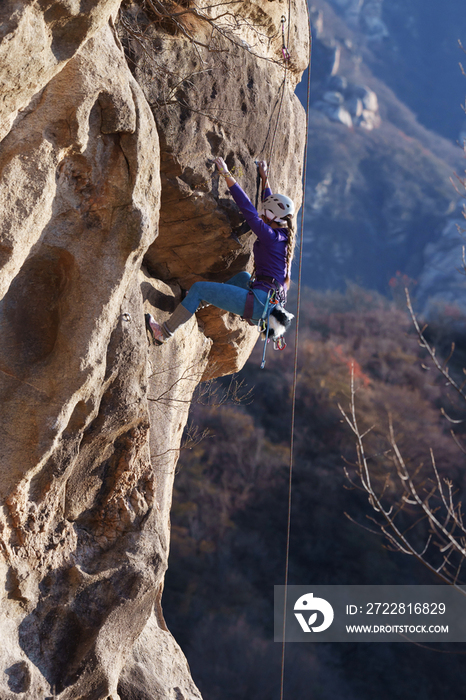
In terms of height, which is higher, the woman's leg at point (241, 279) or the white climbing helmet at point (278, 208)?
the white climbing helmet at point (278, 208)

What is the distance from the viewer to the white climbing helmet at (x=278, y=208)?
6297mm

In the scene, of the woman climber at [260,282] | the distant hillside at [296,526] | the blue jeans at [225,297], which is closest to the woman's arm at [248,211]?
the woman climber at [260,282]

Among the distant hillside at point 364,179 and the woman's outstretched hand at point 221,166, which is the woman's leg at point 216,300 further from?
the distant hillside at point 364,179

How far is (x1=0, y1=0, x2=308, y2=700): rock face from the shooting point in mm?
3895

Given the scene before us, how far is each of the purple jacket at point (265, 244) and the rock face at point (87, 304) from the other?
42 cm

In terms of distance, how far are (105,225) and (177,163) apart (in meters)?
1.84

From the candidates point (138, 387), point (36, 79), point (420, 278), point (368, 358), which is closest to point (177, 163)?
point (138, 387)

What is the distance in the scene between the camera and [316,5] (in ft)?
184

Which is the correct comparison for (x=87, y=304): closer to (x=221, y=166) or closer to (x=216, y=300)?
(x=216, y=300)

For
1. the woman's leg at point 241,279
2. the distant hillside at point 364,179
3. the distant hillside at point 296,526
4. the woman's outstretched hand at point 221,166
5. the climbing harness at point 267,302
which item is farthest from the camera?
the distant hillside at point 364,179

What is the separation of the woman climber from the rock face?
38 cm

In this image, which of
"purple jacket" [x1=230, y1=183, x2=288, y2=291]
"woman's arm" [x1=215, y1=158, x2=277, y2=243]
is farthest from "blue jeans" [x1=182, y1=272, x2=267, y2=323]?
"woman's arm" [x1=215, y1=158, x2=277, y2=243]

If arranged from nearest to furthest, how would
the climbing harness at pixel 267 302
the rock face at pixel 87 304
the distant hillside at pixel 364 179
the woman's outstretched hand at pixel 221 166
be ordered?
the rock face at pixel 87 304
the climbing harness at pixel 267 302
the woman's outstretched hand at pixel 221 166
the distant hillside at pixel 364 179

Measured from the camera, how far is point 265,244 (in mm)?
6250
